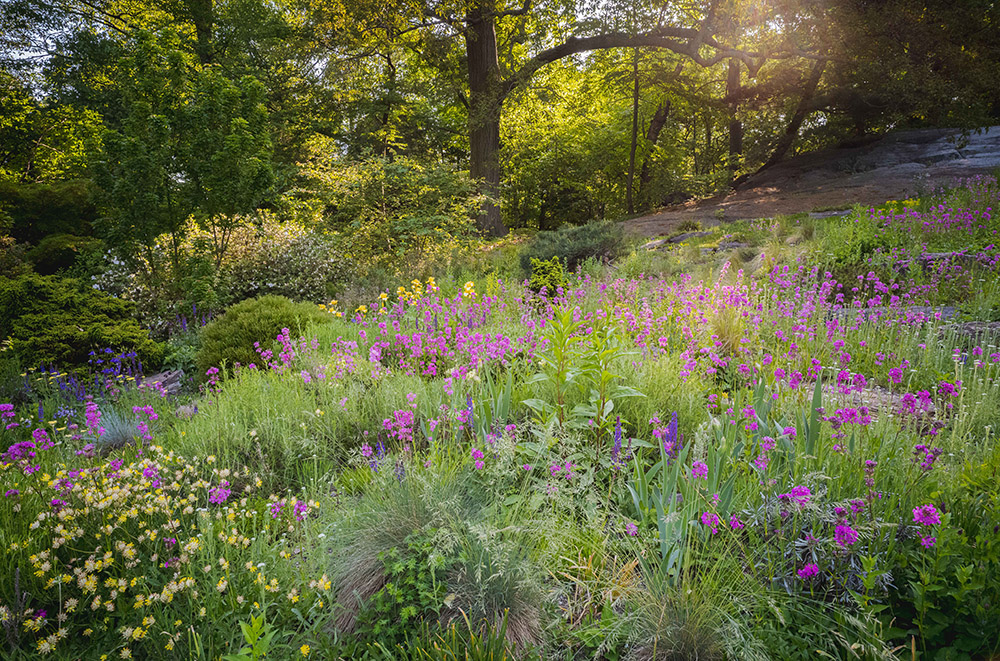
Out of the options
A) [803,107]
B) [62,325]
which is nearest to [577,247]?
[62,325]

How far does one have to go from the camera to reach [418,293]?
6098 mm

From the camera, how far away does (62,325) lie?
6.33 metres

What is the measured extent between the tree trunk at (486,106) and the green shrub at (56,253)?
9504 millimetres

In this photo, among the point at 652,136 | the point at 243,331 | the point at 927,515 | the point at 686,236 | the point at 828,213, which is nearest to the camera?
the point at 927,515

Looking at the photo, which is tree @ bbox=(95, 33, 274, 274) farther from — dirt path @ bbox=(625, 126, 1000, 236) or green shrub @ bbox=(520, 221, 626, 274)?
dirt path @ bbox=(625, 126, 1000, 236)

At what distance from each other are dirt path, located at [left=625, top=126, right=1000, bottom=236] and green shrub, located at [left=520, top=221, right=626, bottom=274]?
2.81 meters

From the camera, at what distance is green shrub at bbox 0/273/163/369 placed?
607 cm

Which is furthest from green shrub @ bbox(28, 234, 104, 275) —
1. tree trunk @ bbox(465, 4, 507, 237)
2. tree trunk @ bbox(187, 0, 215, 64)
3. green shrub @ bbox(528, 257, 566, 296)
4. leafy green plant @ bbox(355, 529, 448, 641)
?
leafy green plant @ bbox(355, 529, 448, 641)

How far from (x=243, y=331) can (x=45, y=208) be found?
526 inches

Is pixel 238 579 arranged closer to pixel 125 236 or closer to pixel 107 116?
pixel 125 236

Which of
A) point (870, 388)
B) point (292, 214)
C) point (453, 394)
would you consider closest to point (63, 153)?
point (292, 214)

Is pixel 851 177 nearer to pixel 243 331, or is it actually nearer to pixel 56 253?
pixel 243 331

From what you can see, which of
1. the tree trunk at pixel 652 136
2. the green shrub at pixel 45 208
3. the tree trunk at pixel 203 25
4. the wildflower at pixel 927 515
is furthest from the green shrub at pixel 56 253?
the tree trunk at pixel 652 136

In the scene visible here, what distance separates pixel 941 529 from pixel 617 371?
1.89m
